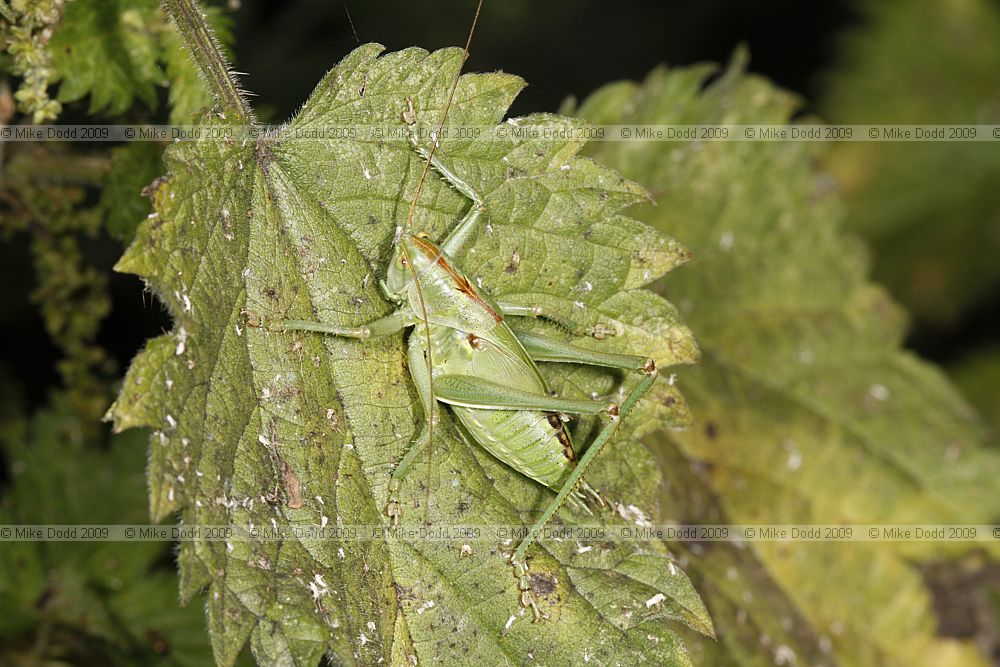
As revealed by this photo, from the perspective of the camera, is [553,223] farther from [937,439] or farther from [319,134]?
[937,439]

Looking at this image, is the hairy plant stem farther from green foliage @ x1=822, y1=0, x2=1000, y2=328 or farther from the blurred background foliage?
green foliage @ x1=822, y1=0, x2=1000, y2=328

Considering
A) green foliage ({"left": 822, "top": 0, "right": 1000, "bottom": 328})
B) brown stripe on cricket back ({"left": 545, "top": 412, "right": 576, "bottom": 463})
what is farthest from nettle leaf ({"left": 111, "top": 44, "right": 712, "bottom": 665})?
green foliage ({"left": 822, "top": 0, "right": 1000, "bottom": 328})

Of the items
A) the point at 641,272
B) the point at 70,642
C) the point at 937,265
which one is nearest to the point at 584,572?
the point at 641,272

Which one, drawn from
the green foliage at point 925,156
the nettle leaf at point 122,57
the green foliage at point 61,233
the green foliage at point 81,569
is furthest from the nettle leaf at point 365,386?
the green foliage at point 925,156

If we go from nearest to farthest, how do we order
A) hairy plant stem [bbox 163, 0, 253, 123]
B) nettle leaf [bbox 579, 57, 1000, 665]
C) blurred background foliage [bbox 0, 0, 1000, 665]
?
hairy plant stem [bbox 163, 0, 253, 123], blurred background foliage [bbox 0, 0, 1000, 665], nettle leaf [bbox 579, 57, 1000, 665]

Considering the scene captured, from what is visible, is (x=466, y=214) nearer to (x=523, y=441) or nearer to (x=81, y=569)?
(x=523, y=441)

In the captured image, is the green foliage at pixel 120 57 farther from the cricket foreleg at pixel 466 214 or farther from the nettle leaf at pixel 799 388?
the nettle leaf at pixel 799 388

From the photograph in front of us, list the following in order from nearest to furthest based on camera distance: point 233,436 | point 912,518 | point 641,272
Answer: point 233,436
point 641,272
point 912,518
